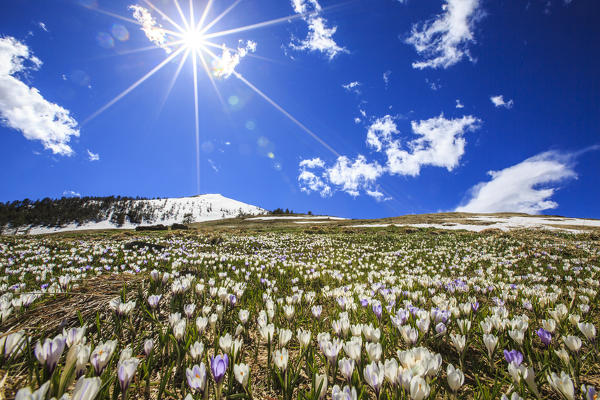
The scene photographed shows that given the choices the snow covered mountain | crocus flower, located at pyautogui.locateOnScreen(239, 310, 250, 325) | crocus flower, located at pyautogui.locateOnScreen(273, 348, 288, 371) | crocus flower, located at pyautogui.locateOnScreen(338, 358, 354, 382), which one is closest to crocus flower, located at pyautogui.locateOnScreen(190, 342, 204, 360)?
crocus flower, located at pyautogui.locateOnScreen(273, 348, 288, 371)

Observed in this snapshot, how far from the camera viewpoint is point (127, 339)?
2242mm

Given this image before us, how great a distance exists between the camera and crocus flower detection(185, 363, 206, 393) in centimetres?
128

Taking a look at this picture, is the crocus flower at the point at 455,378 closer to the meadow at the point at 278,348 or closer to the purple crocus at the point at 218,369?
the meadow at the point at 278,348

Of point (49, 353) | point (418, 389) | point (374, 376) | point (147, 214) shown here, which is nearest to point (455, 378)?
point (418, 389)

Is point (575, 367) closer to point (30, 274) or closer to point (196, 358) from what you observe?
point (196, 358)

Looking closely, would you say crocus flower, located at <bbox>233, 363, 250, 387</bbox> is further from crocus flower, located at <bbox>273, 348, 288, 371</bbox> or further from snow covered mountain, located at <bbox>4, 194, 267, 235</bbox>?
snow covered mountain, located at <bbox>4, 194, 267, 235</bbox>

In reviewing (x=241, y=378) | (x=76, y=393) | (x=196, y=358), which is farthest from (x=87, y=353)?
(x=241, y=378)

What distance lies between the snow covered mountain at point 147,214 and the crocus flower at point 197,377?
135380 mm

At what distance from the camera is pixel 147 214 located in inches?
5330

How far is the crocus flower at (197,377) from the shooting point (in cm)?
128

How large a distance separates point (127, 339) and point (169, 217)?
164 m

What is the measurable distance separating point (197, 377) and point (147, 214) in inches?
6300

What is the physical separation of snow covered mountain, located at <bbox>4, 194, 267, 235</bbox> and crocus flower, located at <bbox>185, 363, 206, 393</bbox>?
135380 millimetres

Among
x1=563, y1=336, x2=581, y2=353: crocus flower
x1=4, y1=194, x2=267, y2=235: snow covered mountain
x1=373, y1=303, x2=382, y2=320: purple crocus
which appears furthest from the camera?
x1=4, y1=194, x2=267, y2=235: snow covered mountain
